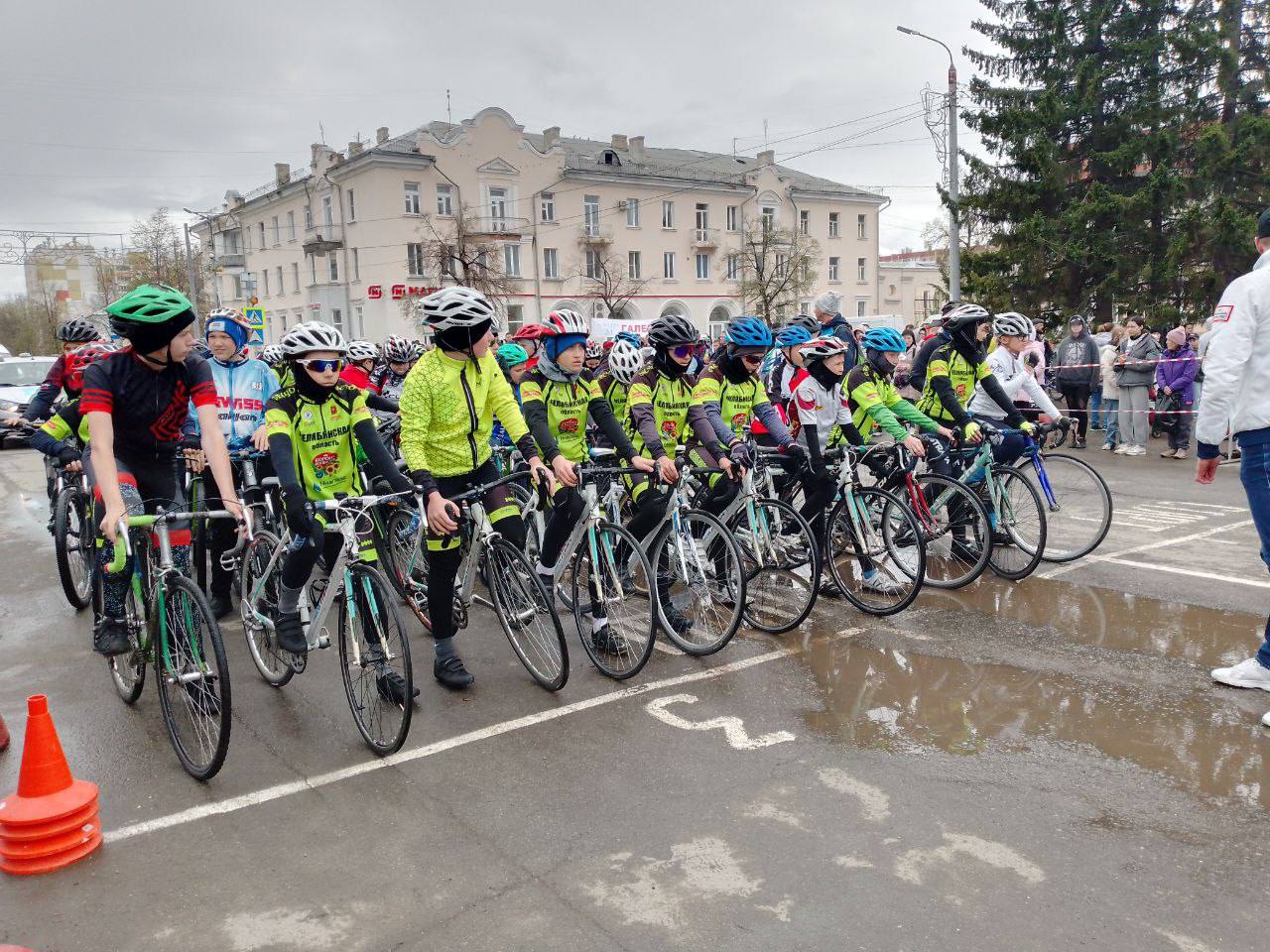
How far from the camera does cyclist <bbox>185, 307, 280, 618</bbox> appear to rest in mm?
6984

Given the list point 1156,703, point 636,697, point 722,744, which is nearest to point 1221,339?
point 1156,703

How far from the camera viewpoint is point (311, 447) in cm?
539

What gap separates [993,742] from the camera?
4.45 metres

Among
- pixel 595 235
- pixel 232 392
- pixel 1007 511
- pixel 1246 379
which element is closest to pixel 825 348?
pixel 1007 511

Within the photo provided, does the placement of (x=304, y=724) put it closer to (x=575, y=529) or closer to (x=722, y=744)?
(x=575, y=529)

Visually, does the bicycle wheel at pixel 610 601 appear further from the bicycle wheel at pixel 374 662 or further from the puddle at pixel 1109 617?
the puddle at pixel 1109 617

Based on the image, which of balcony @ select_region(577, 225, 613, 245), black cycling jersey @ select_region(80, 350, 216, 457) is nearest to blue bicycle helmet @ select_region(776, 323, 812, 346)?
black cycling jersey @ select_region(80, 350, 216, 457)

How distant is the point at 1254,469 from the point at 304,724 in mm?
5068

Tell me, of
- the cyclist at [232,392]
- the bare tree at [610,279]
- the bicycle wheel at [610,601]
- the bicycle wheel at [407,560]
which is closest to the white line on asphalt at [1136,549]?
the bicycle wheel at [610,601]

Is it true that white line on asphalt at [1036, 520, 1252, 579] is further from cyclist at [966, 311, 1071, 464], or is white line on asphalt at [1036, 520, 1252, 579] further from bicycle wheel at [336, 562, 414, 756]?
bicycle wheel at [336, 562, 414, 756]

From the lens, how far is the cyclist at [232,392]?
6984mm

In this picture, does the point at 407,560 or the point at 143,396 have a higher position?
the point at 143,396

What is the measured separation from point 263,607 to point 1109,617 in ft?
17.8

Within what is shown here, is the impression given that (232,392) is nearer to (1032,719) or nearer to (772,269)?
(1032,719)
